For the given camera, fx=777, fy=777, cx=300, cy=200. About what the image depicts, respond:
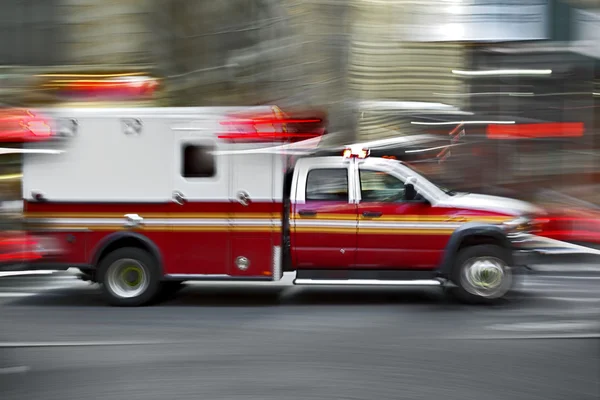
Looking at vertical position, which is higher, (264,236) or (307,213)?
(307,213)

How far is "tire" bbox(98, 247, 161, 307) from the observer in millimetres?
7484

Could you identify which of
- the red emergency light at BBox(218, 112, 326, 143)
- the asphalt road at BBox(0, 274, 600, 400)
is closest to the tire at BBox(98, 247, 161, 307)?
the asphalt road at BBox(0, 274, 600, 400)

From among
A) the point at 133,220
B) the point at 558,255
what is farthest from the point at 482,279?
the point at 558,255

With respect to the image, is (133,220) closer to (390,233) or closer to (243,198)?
(243,198)

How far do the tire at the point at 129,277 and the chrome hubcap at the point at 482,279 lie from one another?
2.95m

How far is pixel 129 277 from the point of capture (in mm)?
7602

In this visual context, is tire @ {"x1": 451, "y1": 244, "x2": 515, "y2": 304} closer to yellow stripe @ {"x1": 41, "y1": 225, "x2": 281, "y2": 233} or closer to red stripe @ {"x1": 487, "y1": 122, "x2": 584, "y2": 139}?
yellow stripe @ {"x1": 41, "y1": 225, "x2": 281, "y2": 233}

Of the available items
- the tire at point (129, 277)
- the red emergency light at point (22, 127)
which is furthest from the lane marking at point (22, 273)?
the tire at point (129, 277)

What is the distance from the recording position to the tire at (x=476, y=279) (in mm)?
7227

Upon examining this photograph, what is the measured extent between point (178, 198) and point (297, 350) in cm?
225

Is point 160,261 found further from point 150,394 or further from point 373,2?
point 373,2

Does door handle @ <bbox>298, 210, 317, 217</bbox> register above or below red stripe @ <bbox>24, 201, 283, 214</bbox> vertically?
below

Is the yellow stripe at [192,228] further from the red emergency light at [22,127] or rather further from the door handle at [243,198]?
the red emergency light at [22,127]

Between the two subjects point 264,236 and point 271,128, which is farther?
A: point 264,236
